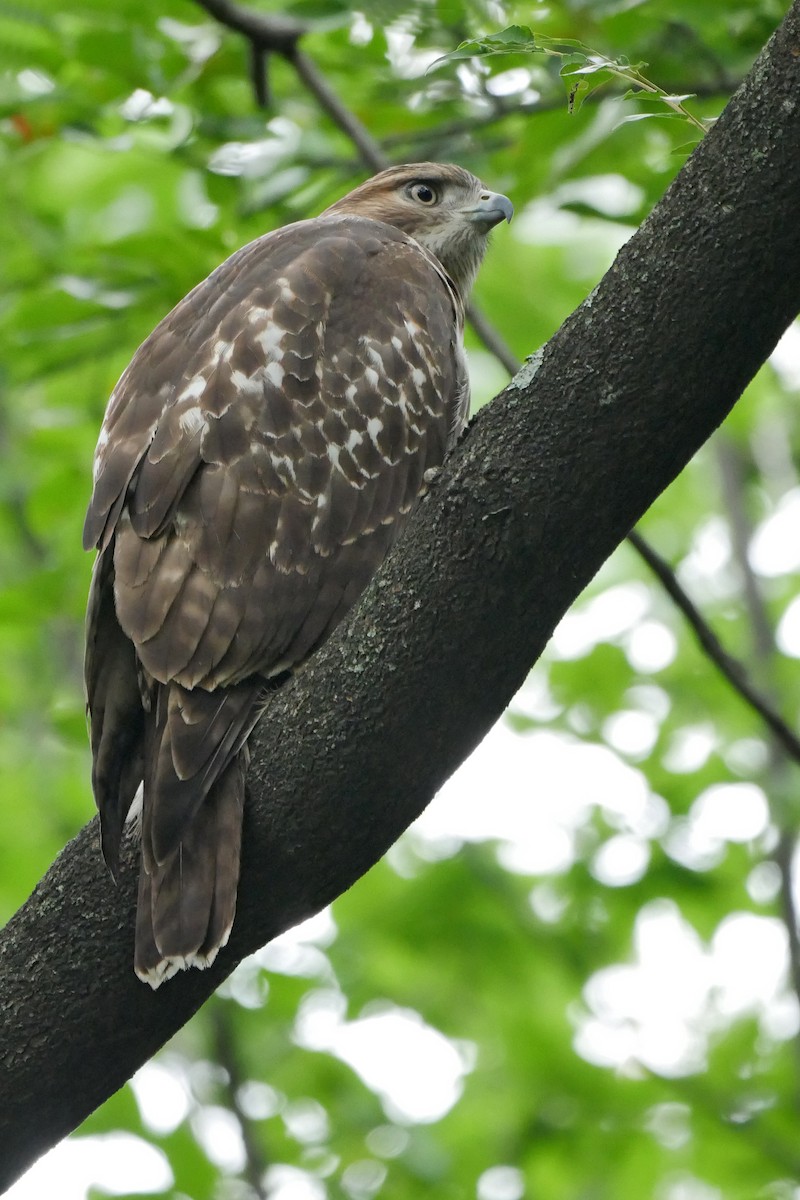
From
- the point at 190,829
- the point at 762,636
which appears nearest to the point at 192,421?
the point at 190,829

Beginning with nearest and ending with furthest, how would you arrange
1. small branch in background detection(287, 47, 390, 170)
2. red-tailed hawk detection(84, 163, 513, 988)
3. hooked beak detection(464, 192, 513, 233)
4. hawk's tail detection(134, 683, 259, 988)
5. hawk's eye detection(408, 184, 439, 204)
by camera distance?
hawk's tail detection(134, 683, 259, 988) < red-tailed hawk detection(84, 163, 513, 988) < small branch in background detection(287, 47, 390, 170) < hooked beak detection(464, 192, 513, 233) < hawk's eye detection(408, 184, 439, 204)

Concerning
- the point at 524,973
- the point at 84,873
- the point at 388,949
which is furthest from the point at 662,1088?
the point at 84,873

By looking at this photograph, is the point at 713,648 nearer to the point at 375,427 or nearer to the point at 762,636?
the point at 375,427

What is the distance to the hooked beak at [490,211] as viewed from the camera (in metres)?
5.13

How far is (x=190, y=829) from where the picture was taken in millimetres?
3084

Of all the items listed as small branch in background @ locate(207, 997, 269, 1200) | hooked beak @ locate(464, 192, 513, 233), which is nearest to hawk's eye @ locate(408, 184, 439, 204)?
hooked beak @ locate(464, 192, 513, 233)

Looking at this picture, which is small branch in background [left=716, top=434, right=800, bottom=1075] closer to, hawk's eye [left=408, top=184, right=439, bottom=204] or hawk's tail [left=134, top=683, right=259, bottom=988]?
hawk's eye [left=408, top=184, right=439, bottom=204]

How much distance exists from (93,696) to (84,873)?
0.40m

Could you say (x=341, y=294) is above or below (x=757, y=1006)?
above

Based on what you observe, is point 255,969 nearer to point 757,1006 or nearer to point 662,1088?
point 662,1088

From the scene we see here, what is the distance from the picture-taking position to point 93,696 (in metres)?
3.40

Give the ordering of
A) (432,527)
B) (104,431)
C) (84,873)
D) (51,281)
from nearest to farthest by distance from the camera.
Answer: (432,527) < (84,873) < (104,431) < (51,281)

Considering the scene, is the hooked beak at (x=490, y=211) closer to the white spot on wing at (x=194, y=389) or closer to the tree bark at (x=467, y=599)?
the white spot on wing at (x=194, y=389)

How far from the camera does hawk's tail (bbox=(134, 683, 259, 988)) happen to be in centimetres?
296
